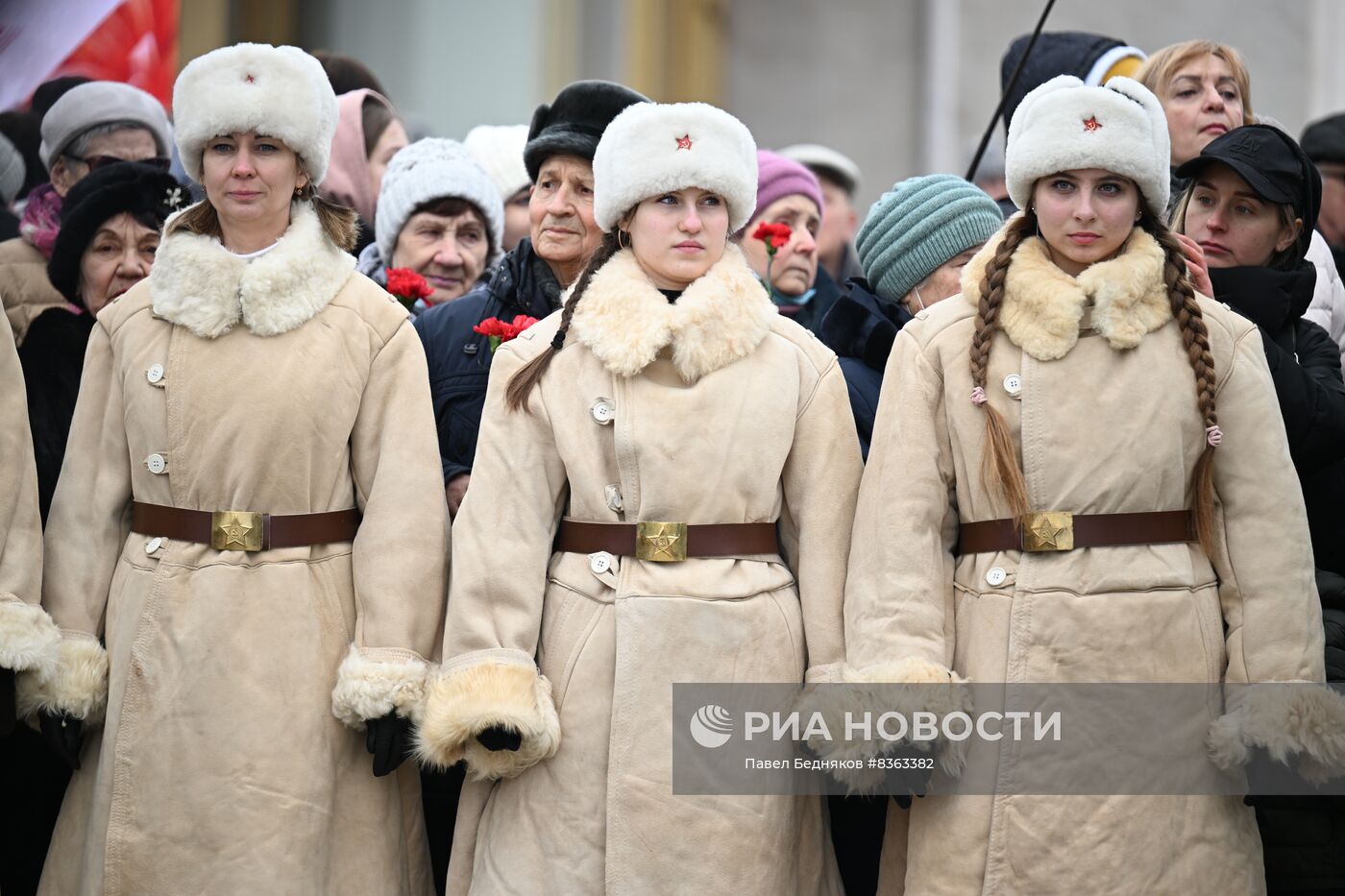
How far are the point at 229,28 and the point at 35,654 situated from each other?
7277 mm

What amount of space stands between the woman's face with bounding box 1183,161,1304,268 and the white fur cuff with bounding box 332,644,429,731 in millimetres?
2357

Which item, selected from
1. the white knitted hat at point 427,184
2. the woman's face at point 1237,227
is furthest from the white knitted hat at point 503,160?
the woman's face at point 1237,227

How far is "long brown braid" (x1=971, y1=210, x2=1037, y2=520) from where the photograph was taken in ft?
12.1

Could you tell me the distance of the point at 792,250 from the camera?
19.4 ft

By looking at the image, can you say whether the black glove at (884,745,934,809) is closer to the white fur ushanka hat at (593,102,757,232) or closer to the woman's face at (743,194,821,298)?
the white fur ushanka hat at (593,102,757,232)

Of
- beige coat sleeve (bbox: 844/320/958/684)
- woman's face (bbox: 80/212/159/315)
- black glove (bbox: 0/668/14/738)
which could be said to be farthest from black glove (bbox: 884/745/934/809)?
woman's face (bbox: 80/212/159/315)

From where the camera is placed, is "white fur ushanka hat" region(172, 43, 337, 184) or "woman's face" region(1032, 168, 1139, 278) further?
"white fur ushanka hat" region(172, 43, 337, 184)

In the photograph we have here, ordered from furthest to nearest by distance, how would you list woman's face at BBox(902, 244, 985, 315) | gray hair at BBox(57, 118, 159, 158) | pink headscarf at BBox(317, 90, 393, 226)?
pink headscarf at BBox(317, 90, 393, 226)
gray hair at BBox(57, 118, 159, 158)
woman's face at BBox(902, 244, 985, 315)

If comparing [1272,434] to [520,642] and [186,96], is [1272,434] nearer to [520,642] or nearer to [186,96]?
[520,642]

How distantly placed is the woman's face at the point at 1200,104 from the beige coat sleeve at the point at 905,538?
5.82 feet

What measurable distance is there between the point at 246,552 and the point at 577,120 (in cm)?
165

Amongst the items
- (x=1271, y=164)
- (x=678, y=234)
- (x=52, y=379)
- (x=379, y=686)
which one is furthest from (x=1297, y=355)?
(x=52, y=379)

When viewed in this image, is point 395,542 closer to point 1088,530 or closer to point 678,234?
point 678,234

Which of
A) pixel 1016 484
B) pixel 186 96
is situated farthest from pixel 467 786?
pixel 186 96
